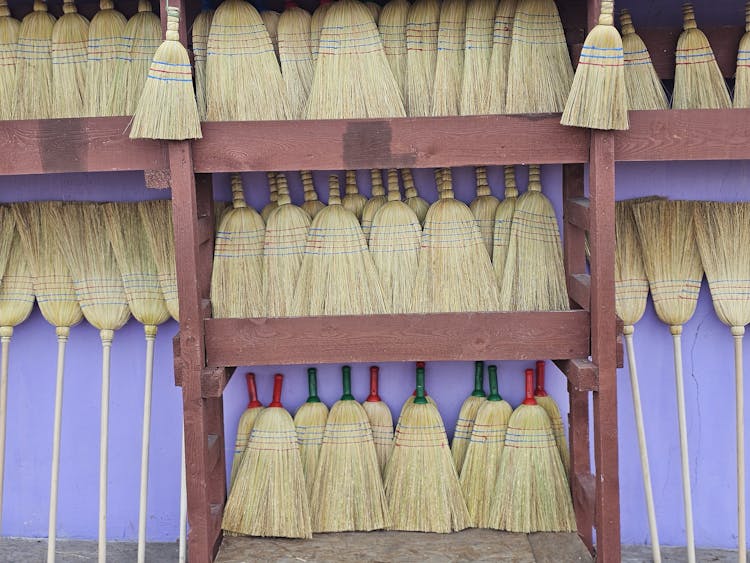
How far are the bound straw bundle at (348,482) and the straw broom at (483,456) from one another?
1.19ft

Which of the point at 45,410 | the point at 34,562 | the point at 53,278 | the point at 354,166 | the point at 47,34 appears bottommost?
the point at 34,562

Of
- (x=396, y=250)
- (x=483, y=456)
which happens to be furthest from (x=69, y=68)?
(x=483, y=456)

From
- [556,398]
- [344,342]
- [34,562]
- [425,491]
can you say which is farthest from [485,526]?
[34,562]

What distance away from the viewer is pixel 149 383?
3895mm

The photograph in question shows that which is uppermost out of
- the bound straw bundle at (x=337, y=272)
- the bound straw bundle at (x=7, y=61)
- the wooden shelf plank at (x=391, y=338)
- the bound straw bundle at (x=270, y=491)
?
the bound straw bundle at (x=7, y=61)

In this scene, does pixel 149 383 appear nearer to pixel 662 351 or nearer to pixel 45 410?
pixel 45 410

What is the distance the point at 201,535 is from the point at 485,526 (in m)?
1.17

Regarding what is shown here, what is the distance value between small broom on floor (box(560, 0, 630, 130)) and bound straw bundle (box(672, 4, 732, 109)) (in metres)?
0.61

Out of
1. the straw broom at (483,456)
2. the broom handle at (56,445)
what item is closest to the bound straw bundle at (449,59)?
the straw broom at (483,456)

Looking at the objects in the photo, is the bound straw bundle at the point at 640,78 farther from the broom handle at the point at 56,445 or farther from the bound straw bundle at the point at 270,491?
the broom handle at the point at 56,445

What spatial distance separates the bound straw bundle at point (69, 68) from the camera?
3664mm

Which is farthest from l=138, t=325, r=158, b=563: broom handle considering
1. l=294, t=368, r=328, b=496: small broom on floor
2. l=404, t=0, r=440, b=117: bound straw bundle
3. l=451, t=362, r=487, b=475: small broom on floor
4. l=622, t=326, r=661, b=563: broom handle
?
l=622, t=326, r=661, b=563: broom handle

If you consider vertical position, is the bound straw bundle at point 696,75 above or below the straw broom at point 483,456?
above

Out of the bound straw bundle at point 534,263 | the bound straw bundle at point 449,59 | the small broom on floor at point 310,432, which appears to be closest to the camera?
the bound straw bundle at point 449,59
